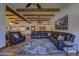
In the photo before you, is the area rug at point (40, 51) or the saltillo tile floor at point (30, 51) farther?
the area rug at point (40, 51)

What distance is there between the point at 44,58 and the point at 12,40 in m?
6.13

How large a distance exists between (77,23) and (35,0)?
3.73 meters

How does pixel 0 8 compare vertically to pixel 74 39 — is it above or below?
above

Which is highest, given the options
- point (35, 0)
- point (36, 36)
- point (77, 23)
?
point (35, 0)

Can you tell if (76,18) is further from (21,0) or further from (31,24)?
(31,24)

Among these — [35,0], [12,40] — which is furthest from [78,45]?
[12,40]

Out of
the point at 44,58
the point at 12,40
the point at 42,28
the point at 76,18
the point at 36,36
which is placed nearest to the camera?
the point at 44,58

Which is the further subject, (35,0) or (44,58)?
(44,58)

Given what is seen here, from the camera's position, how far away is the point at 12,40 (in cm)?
984

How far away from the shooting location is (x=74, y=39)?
7.11 m

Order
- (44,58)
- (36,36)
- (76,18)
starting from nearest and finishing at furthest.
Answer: (44,58)
(76,18)
(36,36)

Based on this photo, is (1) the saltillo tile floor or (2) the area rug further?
(2) the area rug

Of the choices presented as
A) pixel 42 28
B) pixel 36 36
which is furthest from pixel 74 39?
pixel 42 28

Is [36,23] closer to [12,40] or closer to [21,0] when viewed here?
[12,40]
